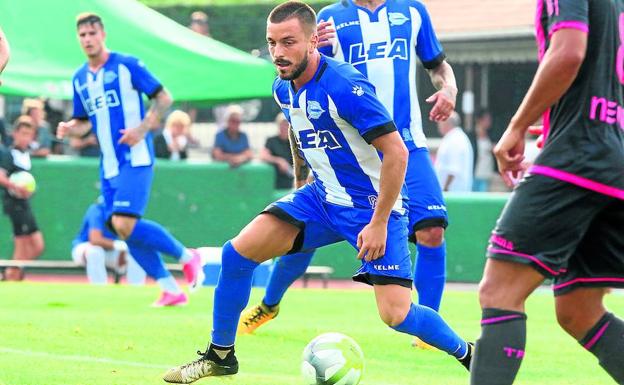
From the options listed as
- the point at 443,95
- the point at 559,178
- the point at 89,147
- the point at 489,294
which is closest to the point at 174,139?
the point at 89,147

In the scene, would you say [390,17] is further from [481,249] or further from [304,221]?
[481,249]

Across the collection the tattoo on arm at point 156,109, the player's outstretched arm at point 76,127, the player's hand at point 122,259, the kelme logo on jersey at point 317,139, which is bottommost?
the player's hand at point 122,259

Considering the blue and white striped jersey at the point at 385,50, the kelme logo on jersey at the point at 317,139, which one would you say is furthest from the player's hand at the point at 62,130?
the kelme logo on jersey at the point at 317,139

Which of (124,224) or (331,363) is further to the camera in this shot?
(124,224)

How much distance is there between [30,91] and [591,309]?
1243 centimetres

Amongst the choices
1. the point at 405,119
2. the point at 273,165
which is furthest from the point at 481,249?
the point at 405,119

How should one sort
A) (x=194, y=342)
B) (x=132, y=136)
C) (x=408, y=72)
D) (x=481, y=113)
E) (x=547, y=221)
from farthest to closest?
(x=481, y=113) < (x=132, y=136) < (x=194, y=342) < (x=408, y=72) < (x=547, y=221)

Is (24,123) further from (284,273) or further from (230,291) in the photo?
(230,291)

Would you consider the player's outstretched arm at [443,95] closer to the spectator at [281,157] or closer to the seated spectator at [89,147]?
the spectator at [281,157]

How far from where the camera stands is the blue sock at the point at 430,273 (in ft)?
29.4

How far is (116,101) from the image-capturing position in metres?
12.1

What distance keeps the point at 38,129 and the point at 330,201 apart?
39.9 feet

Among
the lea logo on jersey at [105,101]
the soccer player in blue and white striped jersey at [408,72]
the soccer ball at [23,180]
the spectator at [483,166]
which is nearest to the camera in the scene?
the soccer player in blue and white striped jersey at [408,72]

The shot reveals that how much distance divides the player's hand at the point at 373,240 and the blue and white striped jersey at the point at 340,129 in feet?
1.24
